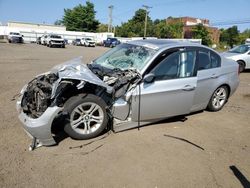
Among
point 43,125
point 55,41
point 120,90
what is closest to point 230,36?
point 55,41

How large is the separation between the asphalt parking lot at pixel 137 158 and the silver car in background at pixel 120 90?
0.90ft

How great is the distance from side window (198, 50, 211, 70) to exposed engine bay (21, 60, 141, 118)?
1608mm

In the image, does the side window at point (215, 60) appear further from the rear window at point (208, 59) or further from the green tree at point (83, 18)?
the green tree at point (83, 18)

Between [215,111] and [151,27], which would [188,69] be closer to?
[215,111]

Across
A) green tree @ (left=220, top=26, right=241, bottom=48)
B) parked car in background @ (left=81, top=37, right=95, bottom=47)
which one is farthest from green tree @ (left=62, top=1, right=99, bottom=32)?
green tree @ (left=220, top=26, right=241, bottom=48)

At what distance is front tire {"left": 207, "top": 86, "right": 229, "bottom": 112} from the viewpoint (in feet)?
20.0

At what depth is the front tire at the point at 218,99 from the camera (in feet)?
20.0

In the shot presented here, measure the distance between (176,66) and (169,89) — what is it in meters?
0.51

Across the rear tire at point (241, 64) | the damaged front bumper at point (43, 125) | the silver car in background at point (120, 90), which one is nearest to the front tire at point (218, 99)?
the silver car in background at point (120, 90)

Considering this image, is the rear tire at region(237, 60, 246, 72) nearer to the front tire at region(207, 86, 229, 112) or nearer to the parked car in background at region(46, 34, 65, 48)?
the front tire at region(207, 86, 229, 112)

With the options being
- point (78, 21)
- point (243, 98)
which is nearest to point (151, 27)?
point (78, 21)

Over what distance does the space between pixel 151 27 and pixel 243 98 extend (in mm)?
71609

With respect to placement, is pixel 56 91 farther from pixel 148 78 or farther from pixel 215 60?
pixel 215 60

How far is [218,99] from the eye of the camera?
627cm
